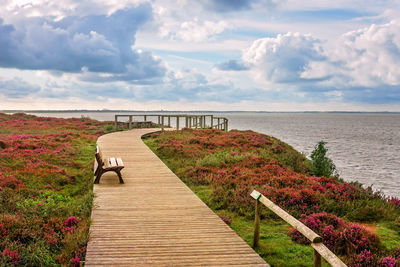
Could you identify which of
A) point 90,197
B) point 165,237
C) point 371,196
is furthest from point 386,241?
point 90,197

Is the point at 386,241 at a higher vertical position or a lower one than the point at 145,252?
lower

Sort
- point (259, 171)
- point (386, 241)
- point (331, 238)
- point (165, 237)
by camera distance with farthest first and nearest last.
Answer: point (259, 171), point (386, 241), point (331, 238), point (165, 237)

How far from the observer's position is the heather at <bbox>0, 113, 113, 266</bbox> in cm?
557

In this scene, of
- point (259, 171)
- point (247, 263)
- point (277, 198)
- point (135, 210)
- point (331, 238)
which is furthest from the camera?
point (259, 171)

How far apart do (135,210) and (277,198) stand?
4.07 metres

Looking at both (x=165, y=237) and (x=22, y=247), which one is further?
(x=165, y=237)

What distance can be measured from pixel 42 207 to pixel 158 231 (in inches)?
136

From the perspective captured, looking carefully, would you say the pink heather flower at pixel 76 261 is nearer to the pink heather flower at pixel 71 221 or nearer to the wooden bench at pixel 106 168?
the pink heather flower at pixel 71 221

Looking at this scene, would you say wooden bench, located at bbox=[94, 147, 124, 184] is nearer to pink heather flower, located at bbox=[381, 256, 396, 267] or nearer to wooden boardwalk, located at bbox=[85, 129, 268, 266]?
wooden boardwalk, located at bbox=[85, 129, 268, 266]

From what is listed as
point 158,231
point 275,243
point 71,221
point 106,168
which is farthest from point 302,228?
point 106,168

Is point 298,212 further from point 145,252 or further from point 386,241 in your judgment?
point 145,252

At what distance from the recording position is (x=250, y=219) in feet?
27.2

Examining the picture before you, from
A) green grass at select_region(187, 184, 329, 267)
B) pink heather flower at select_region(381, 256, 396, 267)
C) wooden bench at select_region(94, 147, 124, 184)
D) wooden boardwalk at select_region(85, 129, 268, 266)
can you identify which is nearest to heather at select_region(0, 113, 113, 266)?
wooden boardwalk at select_region(85, 129, 268, 266)

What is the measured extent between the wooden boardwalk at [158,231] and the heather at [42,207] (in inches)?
16.1
